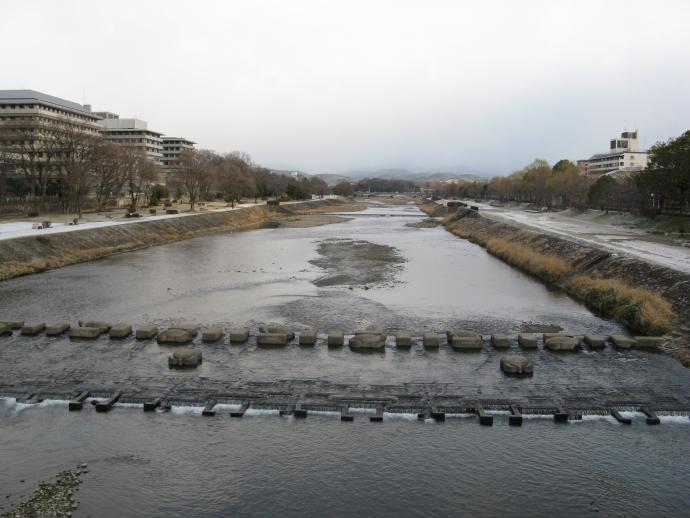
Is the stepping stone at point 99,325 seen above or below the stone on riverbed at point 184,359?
above

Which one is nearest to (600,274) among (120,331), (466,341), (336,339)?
(466,341)

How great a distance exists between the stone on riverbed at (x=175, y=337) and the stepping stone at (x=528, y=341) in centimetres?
1102

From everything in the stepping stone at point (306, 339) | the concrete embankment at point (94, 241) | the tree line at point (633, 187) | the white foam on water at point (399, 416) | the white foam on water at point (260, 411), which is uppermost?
the tree line at point (633, 187)

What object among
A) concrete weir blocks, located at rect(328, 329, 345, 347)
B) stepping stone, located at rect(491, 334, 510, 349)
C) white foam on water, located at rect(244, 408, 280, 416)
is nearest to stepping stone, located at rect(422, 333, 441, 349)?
stepping stone, located at rect(491, 334, 510, 349)

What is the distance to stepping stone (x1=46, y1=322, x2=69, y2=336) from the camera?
18406mm

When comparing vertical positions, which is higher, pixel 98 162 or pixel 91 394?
pixel 98 162

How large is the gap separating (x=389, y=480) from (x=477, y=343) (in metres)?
8.37

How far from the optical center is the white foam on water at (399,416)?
491 inches

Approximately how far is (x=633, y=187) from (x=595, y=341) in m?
45.0

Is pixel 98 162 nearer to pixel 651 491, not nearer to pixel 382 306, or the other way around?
pixel 382 306

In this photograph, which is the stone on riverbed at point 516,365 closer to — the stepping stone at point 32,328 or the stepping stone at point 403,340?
the stepping stone at point 403,340

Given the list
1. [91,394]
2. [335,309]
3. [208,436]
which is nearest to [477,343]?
[335,309]

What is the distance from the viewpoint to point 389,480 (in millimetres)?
10008

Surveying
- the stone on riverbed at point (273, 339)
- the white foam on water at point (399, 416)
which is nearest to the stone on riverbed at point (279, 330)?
the stone on riverbed at point (273, 339)
